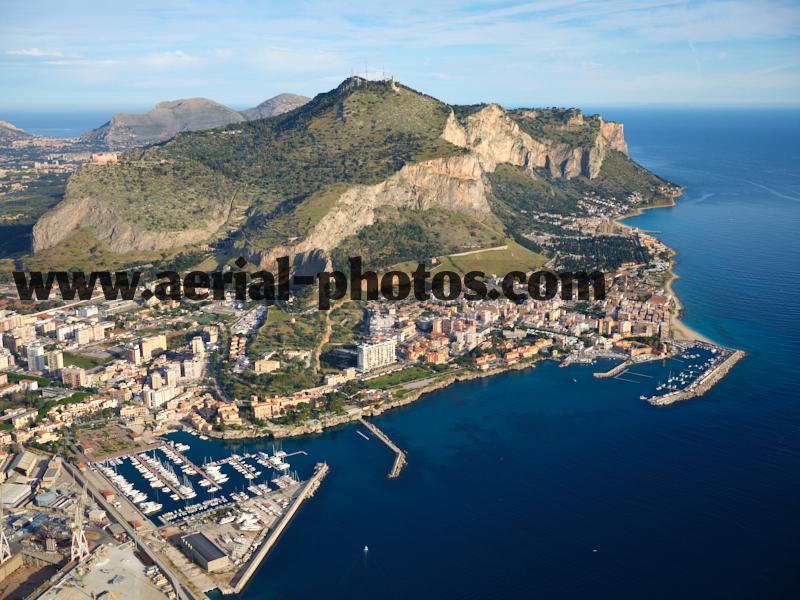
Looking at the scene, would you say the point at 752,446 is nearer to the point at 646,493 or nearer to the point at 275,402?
the point at 646,493

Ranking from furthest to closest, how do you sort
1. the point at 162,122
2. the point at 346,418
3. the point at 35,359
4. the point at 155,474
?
1. the point at 162,122
2. the point at 35,359
3. the point at 346,418
4. the point at 155,474

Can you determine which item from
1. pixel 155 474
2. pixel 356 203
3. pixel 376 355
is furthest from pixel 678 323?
pixel 155 474

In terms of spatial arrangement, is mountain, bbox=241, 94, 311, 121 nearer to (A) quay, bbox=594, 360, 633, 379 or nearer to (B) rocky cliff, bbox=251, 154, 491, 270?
(B) rocky cliff, bbox=251, 154, 491, 270

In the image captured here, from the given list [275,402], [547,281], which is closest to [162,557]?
[275,402]

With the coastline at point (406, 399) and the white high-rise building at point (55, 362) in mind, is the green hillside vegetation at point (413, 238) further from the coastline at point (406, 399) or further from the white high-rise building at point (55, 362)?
the white high-rise building at point (55, 362)

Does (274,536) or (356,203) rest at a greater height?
(356,203)

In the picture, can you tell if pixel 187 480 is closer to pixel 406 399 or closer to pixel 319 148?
pixel 406 399

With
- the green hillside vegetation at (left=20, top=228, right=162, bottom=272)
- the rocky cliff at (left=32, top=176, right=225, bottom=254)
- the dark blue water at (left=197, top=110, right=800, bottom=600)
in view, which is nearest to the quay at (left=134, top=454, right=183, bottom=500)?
the dark blue water at (left=197, top=110, right=800, bottom=600)
